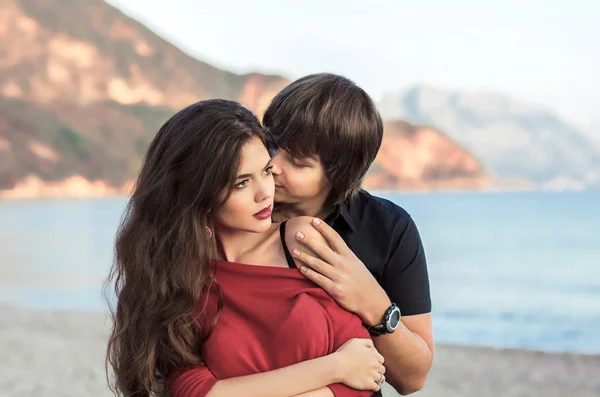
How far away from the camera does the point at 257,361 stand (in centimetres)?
206

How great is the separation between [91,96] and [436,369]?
34.6 meters

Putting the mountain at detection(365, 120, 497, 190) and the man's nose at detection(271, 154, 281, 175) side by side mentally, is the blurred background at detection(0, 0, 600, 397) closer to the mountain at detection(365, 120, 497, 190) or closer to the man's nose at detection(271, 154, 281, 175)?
the mountain at detection(365, 120, 497, 190)

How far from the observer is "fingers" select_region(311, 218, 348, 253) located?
2191mm

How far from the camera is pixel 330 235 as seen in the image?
219cm

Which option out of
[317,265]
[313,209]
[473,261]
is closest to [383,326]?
[317,265]

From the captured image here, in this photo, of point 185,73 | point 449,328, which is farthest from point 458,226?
point 449,328

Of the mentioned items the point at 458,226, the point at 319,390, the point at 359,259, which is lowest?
the point at 458,226

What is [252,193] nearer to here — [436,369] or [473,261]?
[436,369]

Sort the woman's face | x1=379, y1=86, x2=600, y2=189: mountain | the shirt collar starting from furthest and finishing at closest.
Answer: x1=379, y1=86, x2=600, y2=189: mountain → the shirt collar → the woman's face

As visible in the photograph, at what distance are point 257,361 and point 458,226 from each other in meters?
32.2

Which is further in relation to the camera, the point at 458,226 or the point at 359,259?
the point at 458,226

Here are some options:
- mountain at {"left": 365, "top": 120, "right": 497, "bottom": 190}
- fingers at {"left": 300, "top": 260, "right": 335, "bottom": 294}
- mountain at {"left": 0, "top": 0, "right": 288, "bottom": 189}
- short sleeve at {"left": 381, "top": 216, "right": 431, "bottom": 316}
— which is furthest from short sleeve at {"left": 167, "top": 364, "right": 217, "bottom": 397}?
mountain at {"left": 0, "top": 0, "right": 288, "bottom": 189}

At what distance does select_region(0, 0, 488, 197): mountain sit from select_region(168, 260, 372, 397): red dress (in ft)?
115

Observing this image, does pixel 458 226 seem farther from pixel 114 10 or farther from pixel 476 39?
pixel 114 10
